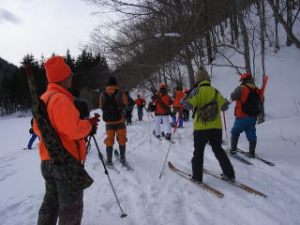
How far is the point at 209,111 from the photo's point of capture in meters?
5.76

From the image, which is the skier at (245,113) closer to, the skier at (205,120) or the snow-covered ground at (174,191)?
the snow-covered ground at (174,191)

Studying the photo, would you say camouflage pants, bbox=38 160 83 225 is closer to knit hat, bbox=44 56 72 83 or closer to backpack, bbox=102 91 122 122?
knit hat, bbox=44 56 72 83

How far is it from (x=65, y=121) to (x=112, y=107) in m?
4.36

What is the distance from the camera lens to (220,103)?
5855mm

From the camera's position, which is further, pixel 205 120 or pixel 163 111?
pixel 163 111

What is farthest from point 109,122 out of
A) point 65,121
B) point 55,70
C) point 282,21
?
point 282,21

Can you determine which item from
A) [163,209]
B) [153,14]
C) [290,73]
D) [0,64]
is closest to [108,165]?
[163,209]

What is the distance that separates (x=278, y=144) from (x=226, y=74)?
716 inches

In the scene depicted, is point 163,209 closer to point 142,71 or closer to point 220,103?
point 220,103

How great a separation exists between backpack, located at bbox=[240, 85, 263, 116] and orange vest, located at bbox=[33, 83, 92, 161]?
490 cm

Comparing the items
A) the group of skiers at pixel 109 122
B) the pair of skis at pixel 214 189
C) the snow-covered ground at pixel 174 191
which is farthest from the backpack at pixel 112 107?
the pair of skis at pixel 214 189

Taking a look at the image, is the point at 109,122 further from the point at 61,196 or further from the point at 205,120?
the point at 61,196

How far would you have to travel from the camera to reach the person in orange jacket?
3.33 m

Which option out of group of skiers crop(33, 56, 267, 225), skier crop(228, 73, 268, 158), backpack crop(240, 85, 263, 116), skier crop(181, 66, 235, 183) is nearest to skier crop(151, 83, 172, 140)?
group of skiers crop(33, 56, 267, 225)
